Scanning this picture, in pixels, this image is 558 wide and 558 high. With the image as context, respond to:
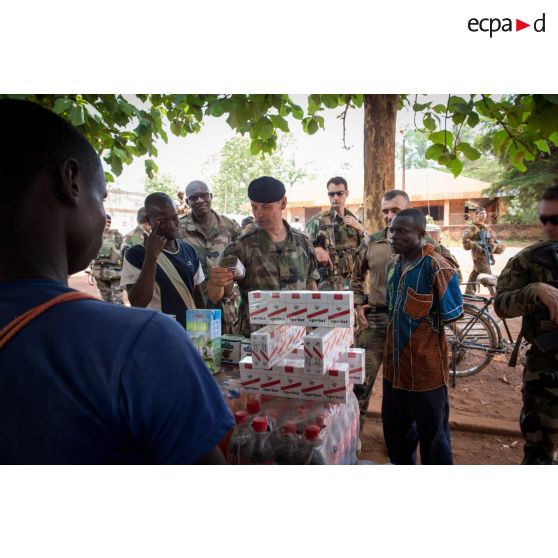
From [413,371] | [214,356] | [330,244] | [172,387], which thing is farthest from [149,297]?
[330,244]

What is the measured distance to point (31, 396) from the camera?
2.32 ft

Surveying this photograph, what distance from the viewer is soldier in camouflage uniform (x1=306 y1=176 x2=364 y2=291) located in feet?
16.1

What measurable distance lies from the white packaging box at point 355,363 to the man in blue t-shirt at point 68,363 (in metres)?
1.34

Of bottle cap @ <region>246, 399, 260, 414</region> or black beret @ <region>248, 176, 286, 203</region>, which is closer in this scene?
bottle cap @ <region>246, 399, 260, 414</region>

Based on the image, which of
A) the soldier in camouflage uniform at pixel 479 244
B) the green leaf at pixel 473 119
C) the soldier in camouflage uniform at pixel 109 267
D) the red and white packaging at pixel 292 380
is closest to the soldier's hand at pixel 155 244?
the red and white packaging at pixel 292 380

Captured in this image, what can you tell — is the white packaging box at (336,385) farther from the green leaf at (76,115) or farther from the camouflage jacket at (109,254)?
the camouflage jacket at (109,254)

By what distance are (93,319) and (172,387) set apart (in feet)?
0.60

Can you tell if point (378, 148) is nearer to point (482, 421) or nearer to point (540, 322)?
point (540, 322)

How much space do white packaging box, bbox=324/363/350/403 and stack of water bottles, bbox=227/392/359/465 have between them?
0.04 m

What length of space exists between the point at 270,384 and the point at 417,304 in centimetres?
125

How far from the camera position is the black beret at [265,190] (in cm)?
307

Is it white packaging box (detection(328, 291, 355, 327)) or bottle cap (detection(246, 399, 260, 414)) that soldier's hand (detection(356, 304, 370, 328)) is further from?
bottle cap (detection(246, 399, 260, 414))

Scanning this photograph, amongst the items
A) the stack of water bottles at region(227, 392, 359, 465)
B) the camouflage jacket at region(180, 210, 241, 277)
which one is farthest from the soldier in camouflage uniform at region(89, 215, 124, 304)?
the stack of water bottles at region(227, 392, 359, 465)
